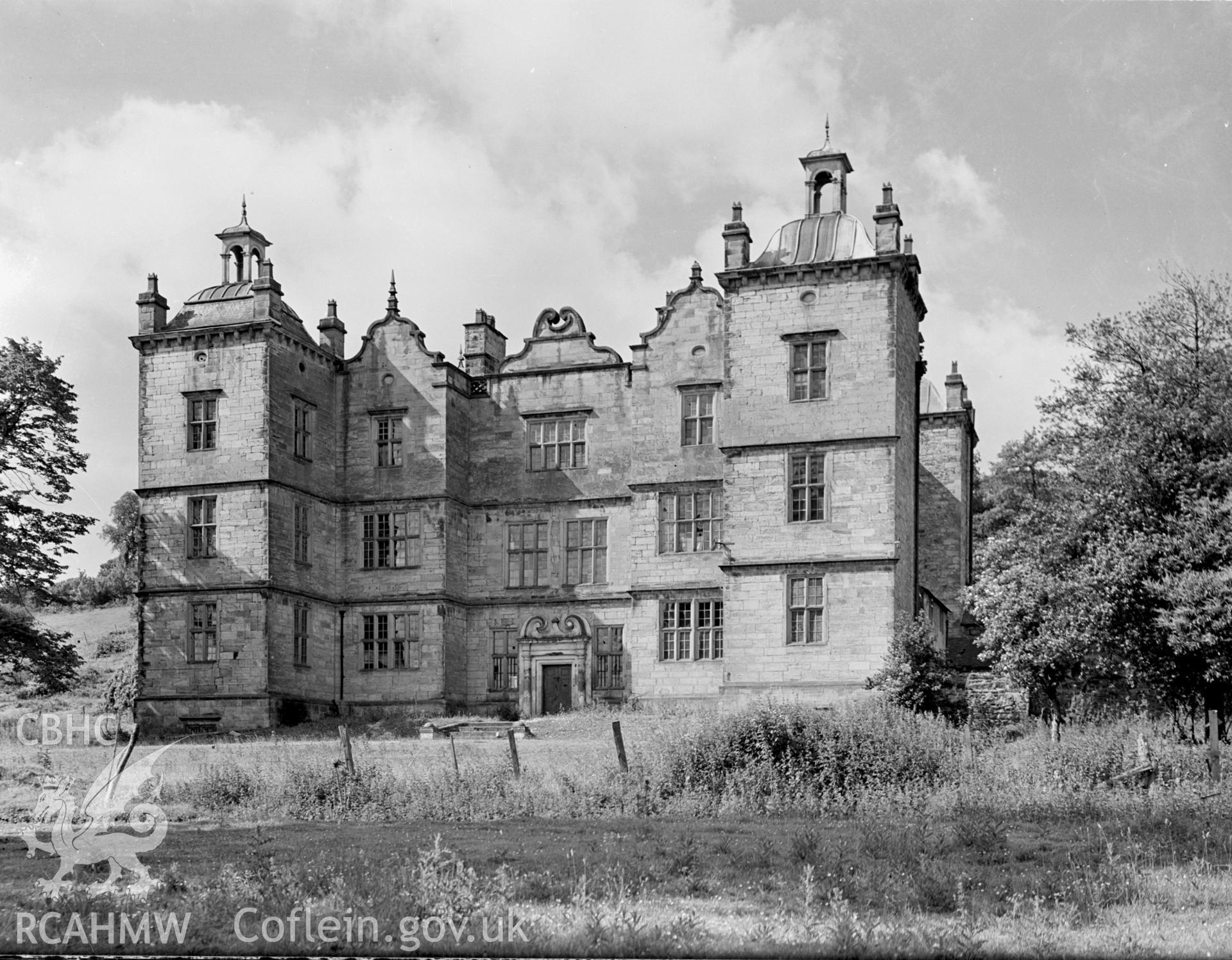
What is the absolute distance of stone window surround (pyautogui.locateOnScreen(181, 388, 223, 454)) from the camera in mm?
40219

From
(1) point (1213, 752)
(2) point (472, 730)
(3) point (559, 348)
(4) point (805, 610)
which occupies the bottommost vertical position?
(2) point (472, 730)

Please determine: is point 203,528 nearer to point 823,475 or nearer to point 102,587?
point 823,475

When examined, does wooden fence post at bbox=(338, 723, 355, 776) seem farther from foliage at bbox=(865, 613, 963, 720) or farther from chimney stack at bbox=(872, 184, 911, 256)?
chimney stack at bbox=(872, 184, 911, 256)

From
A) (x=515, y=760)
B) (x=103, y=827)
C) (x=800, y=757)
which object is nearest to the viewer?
(x=103, y=827)

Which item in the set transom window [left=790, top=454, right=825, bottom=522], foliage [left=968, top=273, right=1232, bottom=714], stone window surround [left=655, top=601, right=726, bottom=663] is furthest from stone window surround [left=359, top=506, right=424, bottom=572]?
foliage [left=968, top=273, right=1232, bottom=714]

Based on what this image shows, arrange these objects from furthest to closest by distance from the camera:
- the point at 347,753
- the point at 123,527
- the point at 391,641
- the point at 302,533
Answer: the point at 123,527 → the point at 391,641 → the point at 302,533 → the point at 347,753

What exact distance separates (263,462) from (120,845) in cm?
2339

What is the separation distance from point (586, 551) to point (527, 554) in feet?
5.83

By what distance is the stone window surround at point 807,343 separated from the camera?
36.1 meters

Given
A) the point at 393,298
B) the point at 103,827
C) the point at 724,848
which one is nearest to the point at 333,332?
the point at 393,298

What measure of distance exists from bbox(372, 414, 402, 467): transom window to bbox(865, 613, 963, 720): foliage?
1563 cm

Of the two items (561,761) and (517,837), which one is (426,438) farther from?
(517,837)

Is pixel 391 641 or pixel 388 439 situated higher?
pixel 388 439

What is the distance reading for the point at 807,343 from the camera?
3634 centimetres
